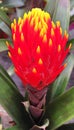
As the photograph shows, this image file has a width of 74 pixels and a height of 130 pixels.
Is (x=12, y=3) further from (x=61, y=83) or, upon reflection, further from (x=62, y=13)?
(x=61, y=83)

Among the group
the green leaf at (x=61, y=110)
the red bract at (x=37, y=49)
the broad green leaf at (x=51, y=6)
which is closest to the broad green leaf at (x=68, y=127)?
the green leaf at (x=61, y=110)

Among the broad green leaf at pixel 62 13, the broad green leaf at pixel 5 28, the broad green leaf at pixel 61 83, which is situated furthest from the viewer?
the broad green leaf at pixel 5 28

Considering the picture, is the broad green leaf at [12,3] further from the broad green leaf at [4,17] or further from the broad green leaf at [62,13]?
the broad green leaf at [62,13]

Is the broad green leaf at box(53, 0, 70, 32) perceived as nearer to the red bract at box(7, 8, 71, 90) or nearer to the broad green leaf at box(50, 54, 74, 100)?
the broad green leaf at box(50, 54, 74, 100)

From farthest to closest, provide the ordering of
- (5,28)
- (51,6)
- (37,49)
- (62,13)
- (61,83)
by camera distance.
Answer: (5,28) < (51,6) < (62,13) < (61,83) < (37,49)

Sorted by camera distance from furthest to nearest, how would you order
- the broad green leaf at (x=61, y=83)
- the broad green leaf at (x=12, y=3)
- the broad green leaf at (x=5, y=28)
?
the broad green leaf at (x=12, y=3), the broad green leaf at (x=5, y=28), the broad green leaf at (x=61, y=83)

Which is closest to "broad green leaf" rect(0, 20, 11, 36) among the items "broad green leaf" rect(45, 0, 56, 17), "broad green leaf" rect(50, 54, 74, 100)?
"broad green leaf" rect(45, 0, 56, 17)

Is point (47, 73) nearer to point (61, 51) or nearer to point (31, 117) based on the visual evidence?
point (61, 51)

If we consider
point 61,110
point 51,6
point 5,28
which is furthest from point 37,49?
point 5,28
